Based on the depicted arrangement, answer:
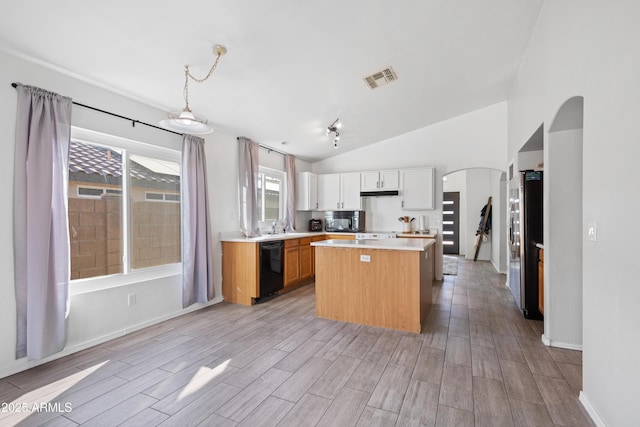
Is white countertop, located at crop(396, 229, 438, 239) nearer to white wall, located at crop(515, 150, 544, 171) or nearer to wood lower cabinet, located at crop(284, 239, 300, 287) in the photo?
white wall, located at crop(515, 150, 544, 171)

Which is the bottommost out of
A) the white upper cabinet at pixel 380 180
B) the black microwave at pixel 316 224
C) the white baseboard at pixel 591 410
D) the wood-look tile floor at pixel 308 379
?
the wood-look tile floor at pixel 308 379

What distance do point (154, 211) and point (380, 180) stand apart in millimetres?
4017

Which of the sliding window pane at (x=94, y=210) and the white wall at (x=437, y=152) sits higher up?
the white wall at (x=437, y=152)

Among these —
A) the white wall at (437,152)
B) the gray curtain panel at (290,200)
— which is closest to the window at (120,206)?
the gray curtain panel at (290,200)

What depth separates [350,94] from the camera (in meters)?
3.86

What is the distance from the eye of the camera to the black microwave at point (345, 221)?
6.07m

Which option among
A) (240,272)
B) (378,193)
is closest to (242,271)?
(240,272)

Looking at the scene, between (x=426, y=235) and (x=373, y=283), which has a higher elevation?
(x=426, y=235)

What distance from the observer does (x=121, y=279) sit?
10.4 feet

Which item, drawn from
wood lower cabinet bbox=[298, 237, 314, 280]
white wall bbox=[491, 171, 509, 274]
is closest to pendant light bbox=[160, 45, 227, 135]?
wood lower cabinet bbox=[298, 237, 314, 280]

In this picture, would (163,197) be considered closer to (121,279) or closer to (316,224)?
(121,279)

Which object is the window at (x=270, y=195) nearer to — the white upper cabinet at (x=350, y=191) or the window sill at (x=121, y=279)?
the white upper cabinet at (x=350, y=191)

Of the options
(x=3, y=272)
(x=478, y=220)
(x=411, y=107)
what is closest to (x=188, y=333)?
(x=3, y=272)

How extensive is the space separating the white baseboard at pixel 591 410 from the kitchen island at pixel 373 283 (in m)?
1.36
